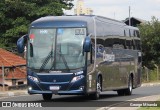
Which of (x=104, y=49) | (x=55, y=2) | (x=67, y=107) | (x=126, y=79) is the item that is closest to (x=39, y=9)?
(x=55, y=2)

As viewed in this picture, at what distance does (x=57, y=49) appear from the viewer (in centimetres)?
2014

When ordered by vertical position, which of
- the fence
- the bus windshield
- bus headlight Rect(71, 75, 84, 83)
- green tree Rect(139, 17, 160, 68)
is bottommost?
the fence

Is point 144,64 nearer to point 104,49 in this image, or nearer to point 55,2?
point 55,2

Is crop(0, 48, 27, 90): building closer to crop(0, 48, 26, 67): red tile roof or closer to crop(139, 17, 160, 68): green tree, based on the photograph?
crop(0, 48, 26, 67): red tile roof

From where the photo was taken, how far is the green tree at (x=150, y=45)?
2243 inches

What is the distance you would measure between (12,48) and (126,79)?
21.3 metres

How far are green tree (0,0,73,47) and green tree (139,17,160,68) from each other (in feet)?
41.6

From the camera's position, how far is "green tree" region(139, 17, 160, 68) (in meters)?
57.0

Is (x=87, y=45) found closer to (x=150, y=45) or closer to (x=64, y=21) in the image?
(x=64, y=21)

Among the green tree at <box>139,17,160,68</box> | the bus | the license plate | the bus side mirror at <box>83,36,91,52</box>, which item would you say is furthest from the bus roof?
the green tree at <box>139,17,160,68</box>

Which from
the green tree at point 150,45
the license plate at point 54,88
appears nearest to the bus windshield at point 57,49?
the license plate at point 54,88

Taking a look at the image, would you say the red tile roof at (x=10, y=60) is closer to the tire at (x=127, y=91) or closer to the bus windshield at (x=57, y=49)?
the tire at (x=127, y=91)

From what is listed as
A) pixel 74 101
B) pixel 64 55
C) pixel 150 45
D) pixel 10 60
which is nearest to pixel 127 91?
pixel 74 101

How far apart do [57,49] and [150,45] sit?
37749mm
